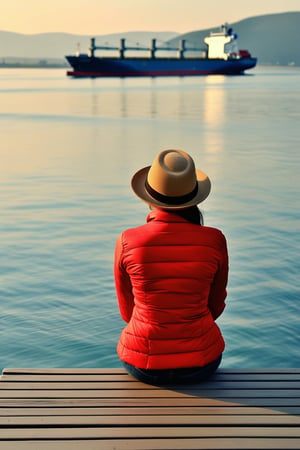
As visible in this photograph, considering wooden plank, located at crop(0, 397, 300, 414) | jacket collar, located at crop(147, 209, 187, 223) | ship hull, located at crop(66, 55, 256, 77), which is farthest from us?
ship hull, located at crop(66, 55, 256, 77)

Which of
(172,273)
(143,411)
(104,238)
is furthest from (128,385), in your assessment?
(104,238)

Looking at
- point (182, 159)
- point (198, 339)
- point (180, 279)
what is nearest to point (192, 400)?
point (198, 339)

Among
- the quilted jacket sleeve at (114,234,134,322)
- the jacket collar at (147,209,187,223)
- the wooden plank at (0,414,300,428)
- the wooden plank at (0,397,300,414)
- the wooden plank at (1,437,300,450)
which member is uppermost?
the jacket collar at (147,209,187,223)

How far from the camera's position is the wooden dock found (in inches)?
95.4

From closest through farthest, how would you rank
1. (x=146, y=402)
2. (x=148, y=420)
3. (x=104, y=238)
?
1. (x=148, y=420)
2. (x=146, y=402)
3. (x=104, y=238)

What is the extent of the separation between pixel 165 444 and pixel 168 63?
357 ft

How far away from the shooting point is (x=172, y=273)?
2.83 m

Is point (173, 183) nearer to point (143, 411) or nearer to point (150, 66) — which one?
point (143, 411)

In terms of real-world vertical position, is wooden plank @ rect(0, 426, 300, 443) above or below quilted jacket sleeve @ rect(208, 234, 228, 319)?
below

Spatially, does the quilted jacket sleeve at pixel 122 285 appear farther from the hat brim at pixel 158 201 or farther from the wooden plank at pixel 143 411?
the wooden plank at pixel 143 411

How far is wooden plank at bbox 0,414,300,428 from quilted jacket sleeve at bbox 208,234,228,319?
0.60 m

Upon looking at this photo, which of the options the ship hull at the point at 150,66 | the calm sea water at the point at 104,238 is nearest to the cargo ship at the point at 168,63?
the ship hull at the point at 150,66

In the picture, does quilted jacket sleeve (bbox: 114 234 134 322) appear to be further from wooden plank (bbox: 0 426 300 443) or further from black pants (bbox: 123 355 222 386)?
wooden plank (bbox: 0 426 300 443)

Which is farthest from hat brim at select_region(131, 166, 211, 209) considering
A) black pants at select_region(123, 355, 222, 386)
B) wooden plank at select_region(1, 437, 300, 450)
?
wooden plank at select_region(1, 437, 300, 450)
